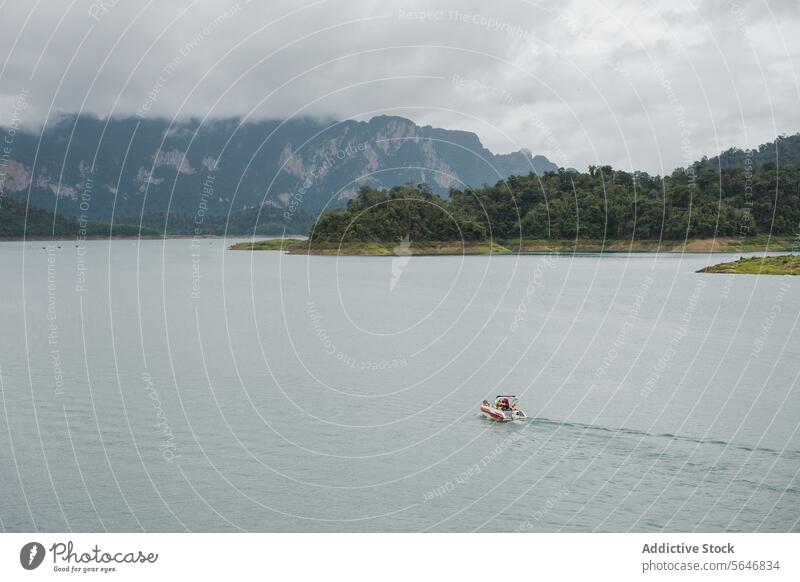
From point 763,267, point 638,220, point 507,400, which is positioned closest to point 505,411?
point 507,400

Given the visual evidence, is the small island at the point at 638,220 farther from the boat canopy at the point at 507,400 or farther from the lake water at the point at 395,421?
the boat canopy at the point at 507,400

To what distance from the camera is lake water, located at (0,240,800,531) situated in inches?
929

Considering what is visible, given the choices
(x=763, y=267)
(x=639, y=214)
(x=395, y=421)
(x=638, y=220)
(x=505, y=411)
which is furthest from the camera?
(x=638, y=220)

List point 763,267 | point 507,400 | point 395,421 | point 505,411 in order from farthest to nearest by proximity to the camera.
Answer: point 763,267 → point 395,421 → point 507,400 → point 505,411

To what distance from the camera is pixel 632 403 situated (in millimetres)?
36688

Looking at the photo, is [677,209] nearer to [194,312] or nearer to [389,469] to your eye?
[194,312]

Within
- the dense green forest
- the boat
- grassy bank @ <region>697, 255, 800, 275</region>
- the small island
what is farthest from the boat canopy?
the small island

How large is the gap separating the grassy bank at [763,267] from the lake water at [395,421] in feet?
162

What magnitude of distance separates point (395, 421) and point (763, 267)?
101691 millimetres

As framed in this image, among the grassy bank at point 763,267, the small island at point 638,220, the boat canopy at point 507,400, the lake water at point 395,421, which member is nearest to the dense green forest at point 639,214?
the small island at point 638,220

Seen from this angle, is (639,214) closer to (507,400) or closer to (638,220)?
(638,220)

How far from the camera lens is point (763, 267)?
388 feet

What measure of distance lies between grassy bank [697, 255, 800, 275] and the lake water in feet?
162
